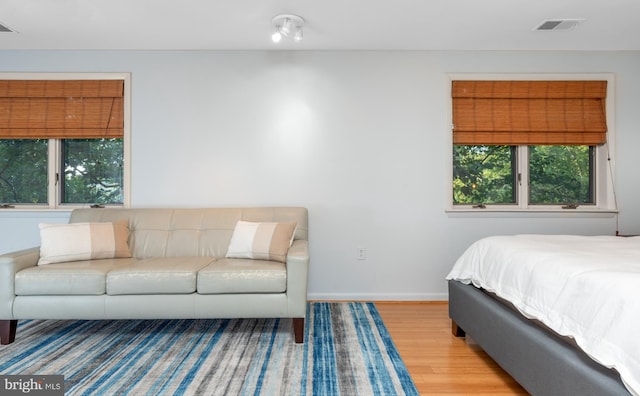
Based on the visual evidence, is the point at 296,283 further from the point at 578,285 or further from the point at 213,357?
→ the point at 578,285

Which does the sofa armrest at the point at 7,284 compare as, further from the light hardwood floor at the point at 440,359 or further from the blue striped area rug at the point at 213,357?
the light hardwood floor at the point at 440,359

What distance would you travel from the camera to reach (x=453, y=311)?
8.23 feet

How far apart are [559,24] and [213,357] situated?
3.57m

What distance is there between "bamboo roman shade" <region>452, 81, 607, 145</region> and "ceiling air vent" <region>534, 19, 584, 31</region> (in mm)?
538

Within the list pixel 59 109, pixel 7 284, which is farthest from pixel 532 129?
pixel 59 109

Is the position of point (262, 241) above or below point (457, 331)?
above

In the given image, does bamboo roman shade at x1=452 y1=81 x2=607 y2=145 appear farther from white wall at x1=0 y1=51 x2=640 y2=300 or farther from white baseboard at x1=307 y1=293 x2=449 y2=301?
white baseboard at x1=307 y1=293 x2=449 y2=301

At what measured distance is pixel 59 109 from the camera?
10.8 ft

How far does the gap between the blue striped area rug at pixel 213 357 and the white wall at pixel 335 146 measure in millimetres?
821

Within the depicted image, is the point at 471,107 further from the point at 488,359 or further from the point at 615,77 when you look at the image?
the point at 488,359

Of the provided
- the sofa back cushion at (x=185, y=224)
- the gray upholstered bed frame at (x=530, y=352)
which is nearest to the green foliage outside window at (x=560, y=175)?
the gray upholstered bed frame at (x=530, y=352)

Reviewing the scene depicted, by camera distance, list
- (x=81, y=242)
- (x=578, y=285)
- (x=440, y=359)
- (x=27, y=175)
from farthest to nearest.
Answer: (x=27, y=175) < (x=81, y=242) < (x=440, y=359) < (x=578, y=285)

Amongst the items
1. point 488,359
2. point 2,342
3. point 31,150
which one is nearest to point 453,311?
point 488,359

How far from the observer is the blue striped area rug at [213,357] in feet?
6.08
